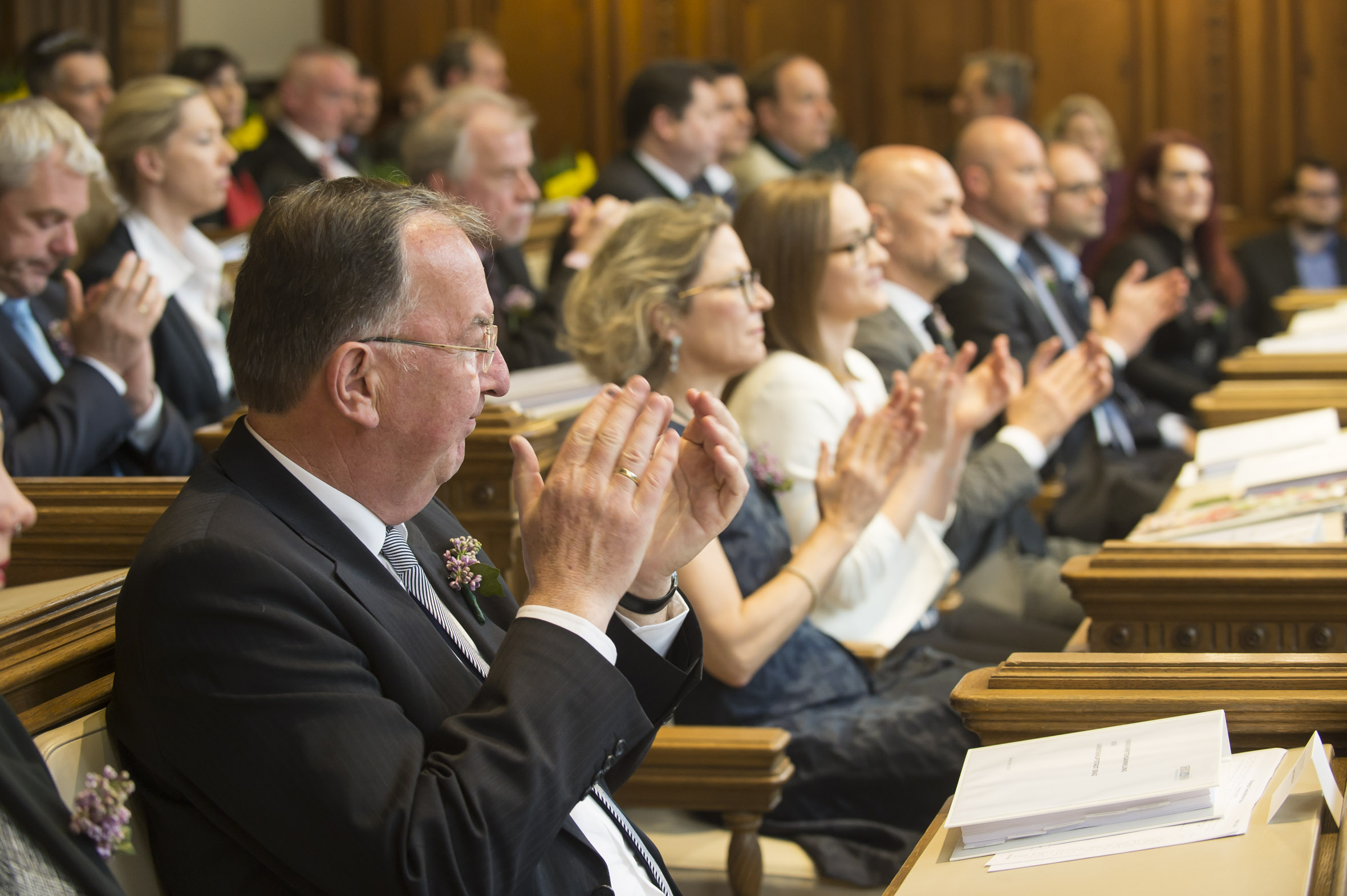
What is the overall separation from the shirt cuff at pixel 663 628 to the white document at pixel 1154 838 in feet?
1.44

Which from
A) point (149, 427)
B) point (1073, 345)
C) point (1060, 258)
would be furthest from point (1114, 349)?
point (149, 427)

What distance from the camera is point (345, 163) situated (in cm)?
696

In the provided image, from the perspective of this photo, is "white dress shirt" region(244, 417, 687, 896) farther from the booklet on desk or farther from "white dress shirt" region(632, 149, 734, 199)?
"white dress shirt" region(632, 149, 734, 199)

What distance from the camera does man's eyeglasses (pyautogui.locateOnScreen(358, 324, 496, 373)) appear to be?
1.30 metres

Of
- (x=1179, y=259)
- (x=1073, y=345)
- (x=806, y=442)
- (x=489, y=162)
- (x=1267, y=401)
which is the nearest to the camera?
(x=806, y=442)

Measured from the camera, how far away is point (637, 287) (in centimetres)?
244

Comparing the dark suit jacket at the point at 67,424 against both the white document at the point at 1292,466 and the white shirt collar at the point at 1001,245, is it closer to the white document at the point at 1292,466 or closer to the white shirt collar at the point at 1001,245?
the white document at the point at 1292,466

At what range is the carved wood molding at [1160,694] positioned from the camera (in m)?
1.34

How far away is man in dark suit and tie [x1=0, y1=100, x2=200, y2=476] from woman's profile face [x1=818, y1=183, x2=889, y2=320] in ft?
4.28

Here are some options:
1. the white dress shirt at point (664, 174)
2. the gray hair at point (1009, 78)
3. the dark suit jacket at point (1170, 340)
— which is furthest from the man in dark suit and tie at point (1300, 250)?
the white dress shirt at point (664, 174)

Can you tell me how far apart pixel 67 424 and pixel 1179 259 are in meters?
4.59

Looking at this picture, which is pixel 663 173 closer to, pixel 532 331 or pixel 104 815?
pixel 532 331

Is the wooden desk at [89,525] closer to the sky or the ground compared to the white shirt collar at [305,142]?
closer to the ground

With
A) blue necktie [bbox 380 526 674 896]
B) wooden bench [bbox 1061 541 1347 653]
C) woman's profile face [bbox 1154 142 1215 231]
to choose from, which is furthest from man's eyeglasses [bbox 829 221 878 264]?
woman's profile face [bbox 1154 142 1215 231]
